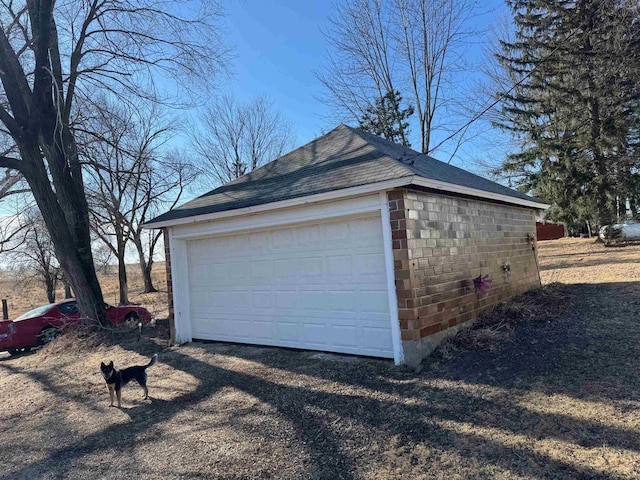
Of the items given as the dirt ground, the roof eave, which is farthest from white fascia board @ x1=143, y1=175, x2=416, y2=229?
the dirt ground

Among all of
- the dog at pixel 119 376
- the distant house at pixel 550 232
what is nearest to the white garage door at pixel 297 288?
the dog at pixel 119 376

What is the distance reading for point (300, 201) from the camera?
6.11 m

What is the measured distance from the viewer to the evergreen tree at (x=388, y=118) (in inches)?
762

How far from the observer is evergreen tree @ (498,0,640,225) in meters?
18.0

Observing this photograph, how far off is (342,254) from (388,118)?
14.9 m

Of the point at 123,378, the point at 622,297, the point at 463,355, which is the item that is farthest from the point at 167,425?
the point at 622,297

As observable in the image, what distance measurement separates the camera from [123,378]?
535cm

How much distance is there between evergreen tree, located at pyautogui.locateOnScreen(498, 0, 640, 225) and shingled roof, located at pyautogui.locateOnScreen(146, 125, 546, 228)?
41.0ft

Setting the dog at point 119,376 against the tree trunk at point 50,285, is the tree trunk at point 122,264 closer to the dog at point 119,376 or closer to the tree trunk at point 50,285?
the tree trunk at point 50,285

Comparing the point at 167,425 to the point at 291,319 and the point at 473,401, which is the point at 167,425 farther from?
the point at 473,401

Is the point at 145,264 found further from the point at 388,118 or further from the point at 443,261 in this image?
the point at 443,261

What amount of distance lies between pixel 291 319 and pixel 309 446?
3.21 metres

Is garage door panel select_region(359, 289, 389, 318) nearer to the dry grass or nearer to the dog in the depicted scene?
the dog

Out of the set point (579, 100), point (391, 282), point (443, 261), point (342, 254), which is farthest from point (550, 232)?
point (391, 282)
